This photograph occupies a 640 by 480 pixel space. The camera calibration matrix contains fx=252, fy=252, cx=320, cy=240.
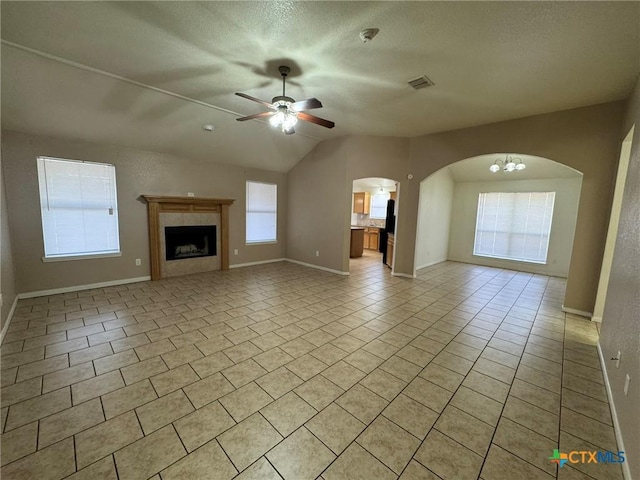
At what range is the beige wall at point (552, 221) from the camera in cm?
593

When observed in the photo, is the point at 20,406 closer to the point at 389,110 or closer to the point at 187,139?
the point at 187,139

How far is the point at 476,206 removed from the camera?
727 cm

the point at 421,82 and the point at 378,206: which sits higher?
the point at 421,82

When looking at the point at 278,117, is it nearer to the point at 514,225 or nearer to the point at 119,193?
the point at 119,193

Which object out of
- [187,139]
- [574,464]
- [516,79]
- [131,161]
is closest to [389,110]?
[516,79]

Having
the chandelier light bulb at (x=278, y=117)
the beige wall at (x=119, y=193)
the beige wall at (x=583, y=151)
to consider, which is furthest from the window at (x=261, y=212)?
the beige wall at (x=583, y=151)

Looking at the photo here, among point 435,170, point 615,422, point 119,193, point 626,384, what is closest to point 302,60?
point 435,170

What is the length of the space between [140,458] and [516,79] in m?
4.72

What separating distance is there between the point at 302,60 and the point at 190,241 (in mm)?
4324

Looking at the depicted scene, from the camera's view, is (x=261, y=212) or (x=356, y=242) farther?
(x=356, y=242)

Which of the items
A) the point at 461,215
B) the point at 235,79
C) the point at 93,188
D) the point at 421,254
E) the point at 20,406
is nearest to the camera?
the point at 20,406

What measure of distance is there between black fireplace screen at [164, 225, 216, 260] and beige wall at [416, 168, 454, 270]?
4774 mm

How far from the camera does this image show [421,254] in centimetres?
656

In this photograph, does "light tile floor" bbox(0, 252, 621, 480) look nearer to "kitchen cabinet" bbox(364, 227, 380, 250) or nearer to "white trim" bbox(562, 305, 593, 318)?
"white trim" bbox(562, 305, 593, 318)
